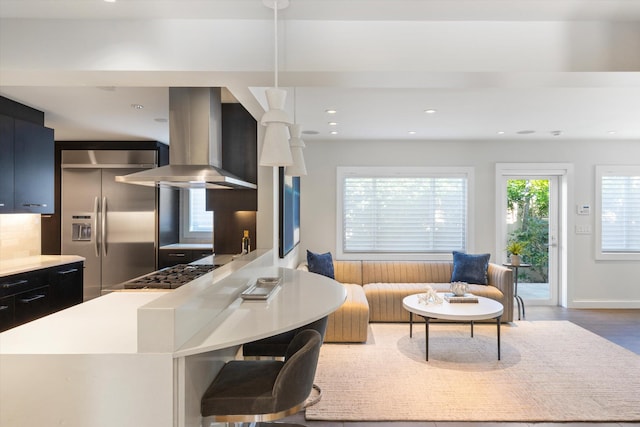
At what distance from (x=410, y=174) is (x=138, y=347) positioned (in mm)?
4849

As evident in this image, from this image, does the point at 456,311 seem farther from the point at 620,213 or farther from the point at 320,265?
the point at 620,213

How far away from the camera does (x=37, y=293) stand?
3494 millimetres

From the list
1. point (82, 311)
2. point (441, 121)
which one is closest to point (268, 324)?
point (82, 311)

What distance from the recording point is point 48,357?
1.36 metres

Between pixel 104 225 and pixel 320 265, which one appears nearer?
pixel 320 265

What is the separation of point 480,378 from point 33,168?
4.60 meters

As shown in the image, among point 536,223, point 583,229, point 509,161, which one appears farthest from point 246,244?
point 583,229

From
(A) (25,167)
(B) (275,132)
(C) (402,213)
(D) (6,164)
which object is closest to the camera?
(B) (275,132)

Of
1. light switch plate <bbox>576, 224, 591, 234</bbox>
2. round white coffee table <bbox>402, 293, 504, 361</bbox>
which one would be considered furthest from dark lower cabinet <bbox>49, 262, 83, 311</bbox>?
light switch plate <bbox>576, 224, 591, 234</bbox>

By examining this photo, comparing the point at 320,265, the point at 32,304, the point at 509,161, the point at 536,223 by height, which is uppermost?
the point at 509,161

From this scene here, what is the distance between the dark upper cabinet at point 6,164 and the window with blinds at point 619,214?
734 centimetres

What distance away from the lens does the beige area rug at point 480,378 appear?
2678 millimetres

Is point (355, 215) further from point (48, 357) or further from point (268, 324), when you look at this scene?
point (48, 357)

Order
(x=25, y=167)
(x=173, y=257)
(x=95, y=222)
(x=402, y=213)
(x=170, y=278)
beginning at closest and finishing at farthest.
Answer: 1. (x=170, y=278)
2. (x=25, y=167)
3. (x=95, y=222)
4. (x=173, y=257)
5. (x=402, y=213)
